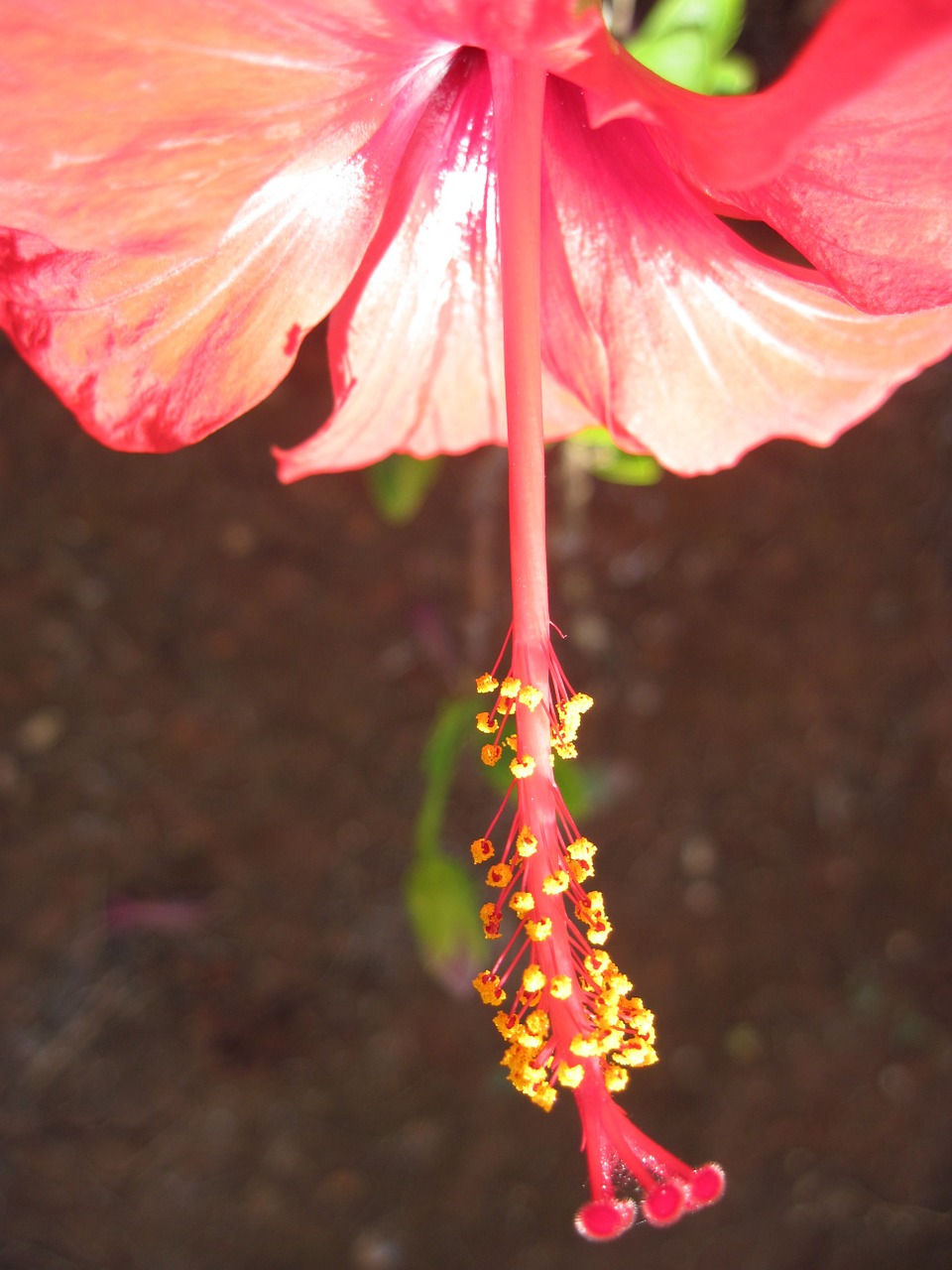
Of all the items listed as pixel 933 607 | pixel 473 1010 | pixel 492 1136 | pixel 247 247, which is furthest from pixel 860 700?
pixel 247 247

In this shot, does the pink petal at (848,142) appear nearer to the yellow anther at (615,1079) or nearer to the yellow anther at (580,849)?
the yellow anther at (580,849)

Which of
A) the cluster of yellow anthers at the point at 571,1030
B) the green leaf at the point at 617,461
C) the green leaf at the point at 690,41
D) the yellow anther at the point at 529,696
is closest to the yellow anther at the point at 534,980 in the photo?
the cluster of yellow anthers at the point at 571,1030

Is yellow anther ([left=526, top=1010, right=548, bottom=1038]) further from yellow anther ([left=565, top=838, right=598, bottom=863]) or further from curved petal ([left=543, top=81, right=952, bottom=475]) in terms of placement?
curved petal ([left=543, top=81, right=952, bottom=475])

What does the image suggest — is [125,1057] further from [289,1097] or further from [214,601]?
[214,601]

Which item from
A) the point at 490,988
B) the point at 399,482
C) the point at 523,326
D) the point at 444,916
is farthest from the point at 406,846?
the point at 523,326

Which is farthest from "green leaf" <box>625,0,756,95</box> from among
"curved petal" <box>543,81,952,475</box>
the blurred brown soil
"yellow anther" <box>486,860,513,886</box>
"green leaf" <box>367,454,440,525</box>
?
"yellow anther" <box>486,860,513,886</box>

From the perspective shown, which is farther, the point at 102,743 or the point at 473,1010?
the point at 473,1010
